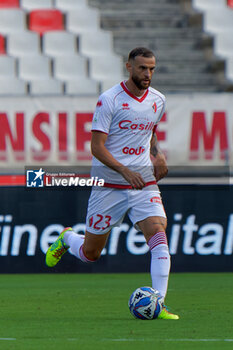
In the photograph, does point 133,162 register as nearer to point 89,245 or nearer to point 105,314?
point 89,245

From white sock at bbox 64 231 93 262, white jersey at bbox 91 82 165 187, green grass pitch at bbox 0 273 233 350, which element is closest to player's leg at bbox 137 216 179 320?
green grass pitch at bbox 0 273 233 350

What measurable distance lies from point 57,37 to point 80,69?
1.08 metres

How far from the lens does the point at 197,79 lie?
21.0 m

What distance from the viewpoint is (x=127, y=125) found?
7492 mm

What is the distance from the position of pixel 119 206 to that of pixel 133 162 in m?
0.40

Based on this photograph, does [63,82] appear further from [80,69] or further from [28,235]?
[28,235]

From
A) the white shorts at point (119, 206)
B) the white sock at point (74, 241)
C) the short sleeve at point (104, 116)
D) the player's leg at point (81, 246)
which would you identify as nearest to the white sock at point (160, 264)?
the white shorts at point (119, 206)

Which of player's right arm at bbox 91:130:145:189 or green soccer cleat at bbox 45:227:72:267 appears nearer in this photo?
player's right arm at bbox 91:130:145:189

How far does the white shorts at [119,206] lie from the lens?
747 centimetres

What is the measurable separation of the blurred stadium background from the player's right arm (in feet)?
16.5

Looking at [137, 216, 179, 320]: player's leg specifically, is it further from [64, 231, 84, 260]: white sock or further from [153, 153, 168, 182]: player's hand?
[64, 231, 84, 260]: white sock

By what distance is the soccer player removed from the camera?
727 cm

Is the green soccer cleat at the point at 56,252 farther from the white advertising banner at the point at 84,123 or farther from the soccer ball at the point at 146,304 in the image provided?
the white advertising banner at the point at 84,123

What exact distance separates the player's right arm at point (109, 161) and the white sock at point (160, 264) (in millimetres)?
463
